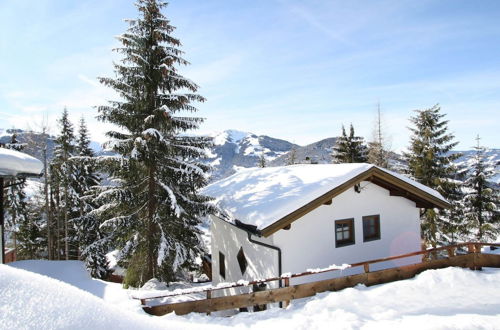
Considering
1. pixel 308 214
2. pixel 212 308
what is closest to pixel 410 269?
pixel 308 214

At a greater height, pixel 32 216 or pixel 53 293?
pixel 53 293

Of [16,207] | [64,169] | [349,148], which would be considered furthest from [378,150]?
[16,207]

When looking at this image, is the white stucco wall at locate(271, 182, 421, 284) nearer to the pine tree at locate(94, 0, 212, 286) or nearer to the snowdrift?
the pine tree at locate(94, 0, 212, 286)

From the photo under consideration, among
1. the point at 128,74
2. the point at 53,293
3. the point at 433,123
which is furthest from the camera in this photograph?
the point at 433,123

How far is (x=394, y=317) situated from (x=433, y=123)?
2062 cm

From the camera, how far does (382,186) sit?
11312 mm

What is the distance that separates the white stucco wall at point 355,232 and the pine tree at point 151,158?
4.38m

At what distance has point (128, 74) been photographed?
1162cm

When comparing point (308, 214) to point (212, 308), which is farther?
point (308, 214)

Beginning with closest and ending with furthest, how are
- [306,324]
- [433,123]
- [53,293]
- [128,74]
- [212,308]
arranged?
[53,293]
[306,324]
[212,308]
[128,74]
[433,123]

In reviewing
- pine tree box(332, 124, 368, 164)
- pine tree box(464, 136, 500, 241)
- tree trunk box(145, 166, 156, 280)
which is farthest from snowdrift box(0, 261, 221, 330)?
pine tree box(332, 124, 368, 164)

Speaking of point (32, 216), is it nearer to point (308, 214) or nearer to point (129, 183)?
point (129, 183)

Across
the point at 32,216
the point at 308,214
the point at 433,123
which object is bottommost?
the point at 32,216

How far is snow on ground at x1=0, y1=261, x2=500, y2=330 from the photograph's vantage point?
1895 mm
